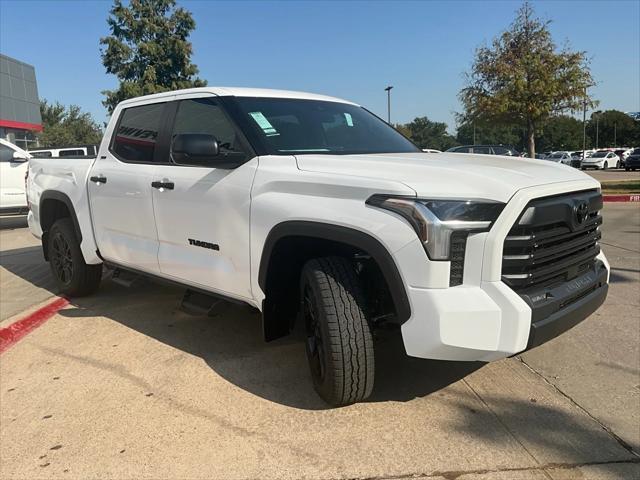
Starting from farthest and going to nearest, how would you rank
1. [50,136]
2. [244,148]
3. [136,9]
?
1. [50,136]
2. [136,9]
3. [244,148]

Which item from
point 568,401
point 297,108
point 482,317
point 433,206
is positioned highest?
point 297,108

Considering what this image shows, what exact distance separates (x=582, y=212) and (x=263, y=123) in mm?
1984

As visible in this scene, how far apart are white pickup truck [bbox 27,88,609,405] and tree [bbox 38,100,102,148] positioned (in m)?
57.4

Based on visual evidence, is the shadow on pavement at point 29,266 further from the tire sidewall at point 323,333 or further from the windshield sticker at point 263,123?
the tire sidewall at point 323,333

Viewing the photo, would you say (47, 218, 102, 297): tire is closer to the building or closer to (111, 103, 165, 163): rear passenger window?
(111, 103, 165, 163): rear passenger window

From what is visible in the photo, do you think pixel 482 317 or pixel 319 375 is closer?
pixel 482 317

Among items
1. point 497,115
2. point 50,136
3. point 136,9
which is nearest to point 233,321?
point 497,115

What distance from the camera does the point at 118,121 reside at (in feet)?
16.0

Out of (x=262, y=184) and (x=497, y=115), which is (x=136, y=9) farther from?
(x=262, y=184)

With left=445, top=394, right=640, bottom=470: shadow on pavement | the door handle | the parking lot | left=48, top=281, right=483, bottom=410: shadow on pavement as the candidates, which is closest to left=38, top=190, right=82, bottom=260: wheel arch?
left=48, top=281, right=483, bottom=410: shadow on pavement

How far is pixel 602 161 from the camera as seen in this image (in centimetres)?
4528

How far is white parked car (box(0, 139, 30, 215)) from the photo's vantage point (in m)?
11.2

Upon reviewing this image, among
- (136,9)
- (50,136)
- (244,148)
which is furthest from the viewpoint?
(50,136)

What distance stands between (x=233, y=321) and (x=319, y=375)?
5.68 ft
